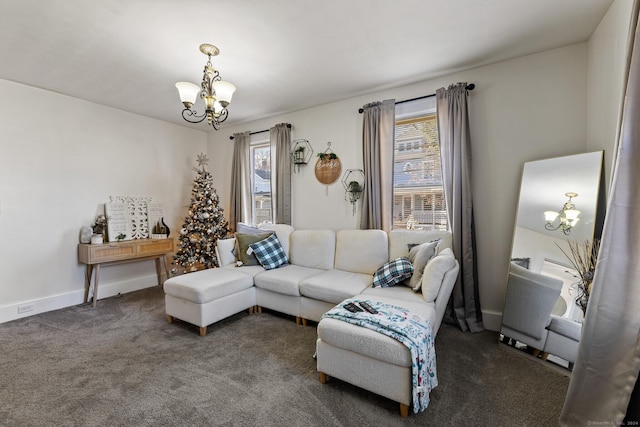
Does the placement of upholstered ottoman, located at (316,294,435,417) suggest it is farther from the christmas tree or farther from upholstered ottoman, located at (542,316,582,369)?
the christmas tree

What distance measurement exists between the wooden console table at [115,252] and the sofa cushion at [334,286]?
2591 millimetres

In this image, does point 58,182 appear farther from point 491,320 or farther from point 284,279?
point 491,320

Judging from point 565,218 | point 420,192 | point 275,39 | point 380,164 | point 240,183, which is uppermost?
point 275,39

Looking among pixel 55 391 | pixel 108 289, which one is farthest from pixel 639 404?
pixel 108 289

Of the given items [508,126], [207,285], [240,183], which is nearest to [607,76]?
[508,126]

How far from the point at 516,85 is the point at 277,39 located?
7.71ft

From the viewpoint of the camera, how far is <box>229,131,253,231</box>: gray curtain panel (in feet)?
15.1

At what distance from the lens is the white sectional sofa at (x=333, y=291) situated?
1.74 metres

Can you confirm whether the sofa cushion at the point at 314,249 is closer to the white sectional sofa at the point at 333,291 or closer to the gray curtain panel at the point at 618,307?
the white sectional sofa at the point at 333,291

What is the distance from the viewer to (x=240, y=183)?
15.3 feet

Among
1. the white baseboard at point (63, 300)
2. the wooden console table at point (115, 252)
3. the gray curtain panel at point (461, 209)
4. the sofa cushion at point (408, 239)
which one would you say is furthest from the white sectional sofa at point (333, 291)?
the white baseboard at point (63, 300)

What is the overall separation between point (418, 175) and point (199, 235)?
3.30 meters

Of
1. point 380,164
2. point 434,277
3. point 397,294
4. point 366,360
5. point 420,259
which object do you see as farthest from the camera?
point 380,164

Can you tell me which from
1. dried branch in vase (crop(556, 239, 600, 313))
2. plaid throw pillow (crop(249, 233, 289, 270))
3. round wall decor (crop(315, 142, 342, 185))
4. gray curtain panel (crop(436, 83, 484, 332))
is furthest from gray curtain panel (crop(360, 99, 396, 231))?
dried branch in vase (crop(556, 239, 600, 313))
